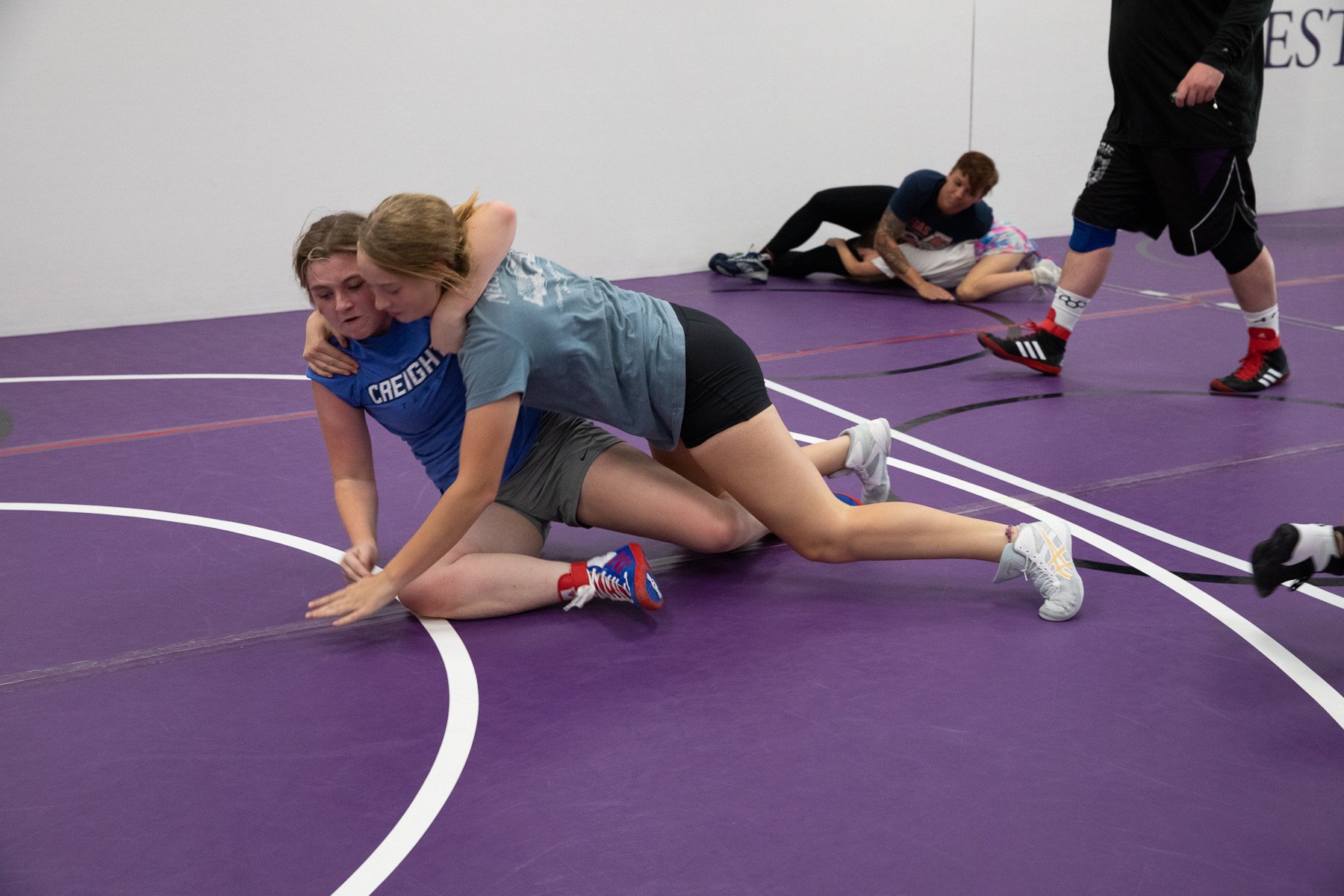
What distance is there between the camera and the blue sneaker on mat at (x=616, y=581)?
8.57ft

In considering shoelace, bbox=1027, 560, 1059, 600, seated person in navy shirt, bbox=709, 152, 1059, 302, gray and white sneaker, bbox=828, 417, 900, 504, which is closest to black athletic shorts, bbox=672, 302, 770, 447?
gray and white sneaker, bbox=828, 417, 900, 504

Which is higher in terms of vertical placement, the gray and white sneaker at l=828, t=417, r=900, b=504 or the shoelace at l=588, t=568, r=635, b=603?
the gray and white sneaker at l=828, t=417, r=900, b=504

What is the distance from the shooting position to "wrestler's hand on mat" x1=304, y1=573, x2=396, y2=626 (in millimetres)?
2305

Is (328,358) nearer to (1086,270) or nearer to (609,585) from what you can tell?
(609,585)

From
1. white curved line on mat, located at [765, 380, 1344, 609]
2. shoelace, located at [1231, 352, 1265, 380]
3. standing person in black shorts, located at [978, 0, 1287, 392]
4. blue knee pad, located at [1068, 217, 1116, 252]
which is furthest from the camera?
blue knee pad, located at [1068, 217, 1116, 252]

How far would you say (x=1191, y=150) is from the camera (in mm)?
4039

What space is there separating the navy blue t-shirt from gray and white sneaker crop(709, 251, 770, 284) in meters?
0.87

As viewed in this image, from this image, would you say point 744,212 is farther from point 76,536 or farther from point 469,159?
point 76,536

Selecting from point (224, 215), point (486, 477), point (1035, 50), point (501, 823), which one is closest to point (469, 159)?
point (224, 215)

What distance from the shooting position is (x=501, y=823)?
194 centimetres

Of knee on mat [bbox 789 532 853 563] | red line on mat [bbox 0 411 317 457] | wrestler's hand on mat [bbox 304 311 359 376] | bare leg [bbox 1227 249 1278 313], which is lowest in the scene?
red line on mat [bbox 0 411 317 457]

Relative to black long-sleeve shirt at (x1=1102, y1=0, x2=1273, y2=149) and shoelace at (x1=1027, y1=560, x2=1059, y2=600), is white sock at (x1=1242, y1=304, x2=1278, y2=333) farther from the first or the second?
shoelace at (x1=1027, y1=560, x2=1059, y2=600)

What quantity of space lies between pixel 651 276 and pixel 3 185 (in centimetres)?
341

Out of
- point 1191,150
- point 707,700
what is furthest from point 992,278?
point 707,700
